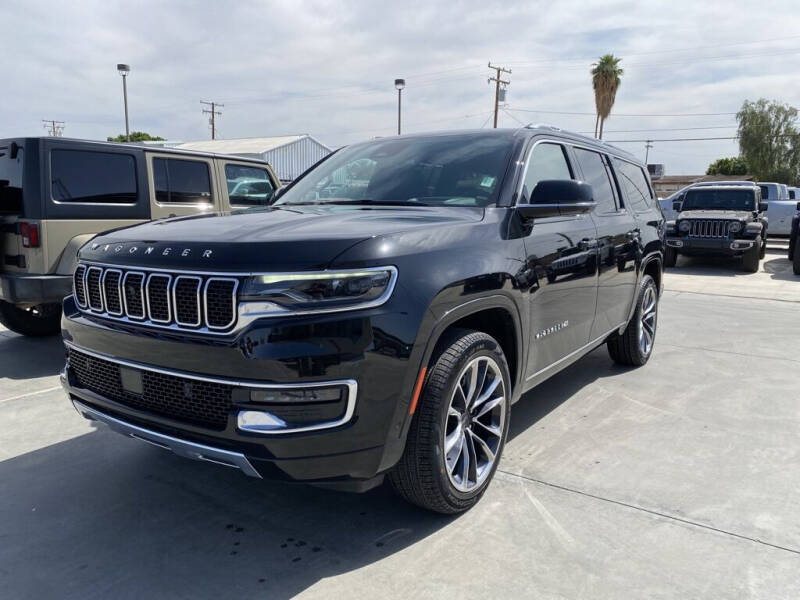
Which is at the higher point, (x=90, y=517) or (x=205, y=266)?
(x=205, y=266)

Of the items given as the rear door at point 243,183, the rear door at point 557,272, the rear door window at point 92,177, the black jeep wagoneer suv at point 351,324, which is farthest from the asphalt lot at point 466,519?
the rear door at point 243,183

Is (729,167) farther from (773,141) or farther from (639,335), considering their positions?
(639,335)

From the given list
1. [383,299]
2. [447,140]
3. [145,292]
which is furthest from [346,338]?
[447,140]

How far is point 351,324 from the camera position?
225 centimetres

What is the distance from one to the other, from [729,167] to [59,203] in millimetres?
68996

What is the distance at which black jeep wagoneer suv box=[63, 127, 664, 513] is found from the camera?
225cm

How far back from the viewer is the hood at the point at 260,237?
2297 mm

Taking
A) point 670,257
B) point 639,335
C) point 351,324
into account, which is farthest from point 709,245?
point 351,324

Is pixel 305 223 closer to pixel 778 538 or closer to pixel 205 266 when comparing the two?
pixel 205 266

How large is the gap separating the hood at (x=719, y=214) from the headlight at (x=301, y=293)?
12707 millimetres

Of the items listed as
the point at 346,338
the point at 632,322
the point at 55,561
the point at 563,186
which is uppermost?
the point at 563,186

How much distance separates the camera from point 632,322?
525cm

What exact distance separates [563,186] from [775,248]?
63.5ft

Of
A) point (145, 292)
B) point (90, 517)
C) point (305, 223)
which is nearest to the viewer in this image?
point (145, 292)
